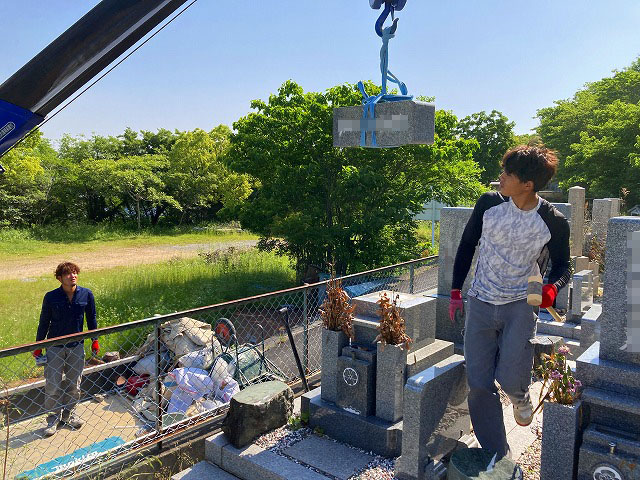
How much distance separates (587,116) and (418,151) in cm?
2792

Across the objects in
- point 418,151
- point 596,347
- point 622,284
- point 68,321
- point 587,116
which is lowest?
point 68,321

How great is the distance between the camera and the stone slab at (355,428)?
3.88 m

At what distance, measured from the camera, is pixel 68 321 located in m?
5.58

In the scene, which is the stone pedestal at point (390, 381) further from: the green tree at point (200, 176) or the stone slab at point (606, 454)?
the green tree at point (200, 176)

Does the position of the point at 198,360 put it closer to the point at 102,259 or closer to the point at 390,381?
the point at 390,381

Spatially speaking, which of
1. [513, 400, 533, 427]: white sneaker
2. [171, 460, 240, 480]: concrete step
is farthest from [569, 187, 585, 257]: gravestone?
[171, 460, 240, 480]: concrete step

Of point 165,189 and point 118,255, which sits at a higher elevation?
point 165,189

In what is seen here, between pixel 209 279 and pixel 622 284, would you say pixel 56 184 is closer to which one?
pixel 209 279

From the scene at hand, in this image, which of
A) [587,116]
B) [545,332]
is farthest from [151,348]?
[587,116]

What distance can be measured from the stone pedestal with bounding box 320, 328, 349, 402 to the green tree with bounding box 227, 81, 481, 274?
844 cm

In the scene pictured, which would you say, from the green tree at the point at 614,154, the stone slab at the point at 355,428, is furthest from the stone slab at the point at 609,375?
the green tree at the point at 614,154

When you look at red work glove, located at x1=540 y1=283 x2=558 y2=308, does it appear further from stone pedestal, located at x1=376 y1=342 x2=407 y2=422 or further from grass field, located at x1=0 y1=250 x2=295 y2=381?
grass field, located at x1=0 y1=250 x2=295 y2=381

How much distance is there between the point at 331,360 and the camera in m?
4.36

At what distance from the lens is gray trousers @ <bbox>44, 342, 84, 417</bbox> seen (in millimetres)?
5473
